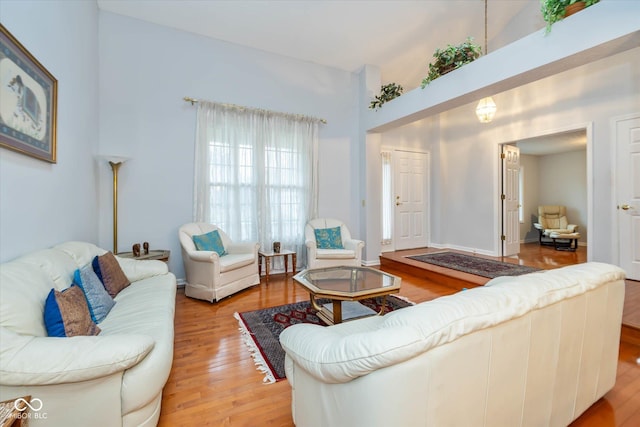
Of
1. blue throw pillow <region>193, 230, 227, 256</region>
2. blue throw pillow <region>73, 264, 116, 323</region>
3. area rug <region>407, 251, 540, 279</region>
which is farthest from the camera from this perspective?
area rug <region>407, 251, 540, 279</region>

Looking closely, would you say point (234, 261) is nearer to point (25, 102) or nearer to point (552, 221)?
point (25, 102)

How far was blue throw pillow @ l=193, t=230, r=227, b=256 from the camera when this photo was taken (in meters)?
3.38

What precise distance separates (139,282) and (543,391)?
9.11 ft

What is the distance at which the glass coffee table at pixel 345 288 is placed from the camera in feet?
7.24

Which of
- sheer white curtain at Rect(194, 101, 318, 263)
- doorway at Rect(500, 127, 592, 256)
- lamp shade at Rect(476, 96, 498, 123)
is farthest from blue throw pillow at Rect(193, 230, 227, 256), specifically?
doorway at Rect(500, 127, 592, 256)

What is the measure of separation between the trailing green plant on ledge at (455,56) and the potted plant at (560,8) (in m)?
0.71

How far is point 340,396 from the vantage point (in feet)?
3.02

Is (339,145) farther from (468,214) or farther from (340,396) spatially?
(340,396)

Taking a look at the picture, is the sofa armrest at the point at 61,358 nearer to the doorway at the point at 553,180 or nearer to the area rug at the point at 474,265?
the area rug at the point at 474,265

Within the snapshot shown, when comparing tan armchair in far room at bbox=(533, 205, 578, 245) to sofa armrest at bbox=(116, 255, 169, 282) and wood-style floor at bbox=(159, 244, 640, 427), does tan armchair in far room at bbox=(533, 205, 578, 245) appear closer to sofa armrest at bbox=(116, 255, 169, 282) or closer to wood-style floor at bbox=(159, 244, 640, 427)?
wood-style floor at bbox=(159, 244, 640, 427)

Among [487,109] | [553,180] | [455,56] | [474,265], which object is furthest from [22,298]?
[553,180]

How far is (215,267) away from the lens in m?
3.04

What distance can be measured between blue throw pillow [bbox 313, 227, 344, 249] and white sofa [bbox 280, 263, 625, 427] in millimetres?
2969

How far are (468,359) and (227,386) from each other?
1.47 metres
